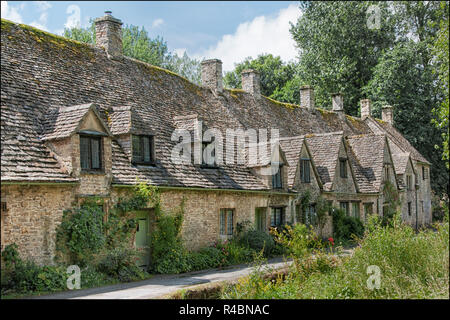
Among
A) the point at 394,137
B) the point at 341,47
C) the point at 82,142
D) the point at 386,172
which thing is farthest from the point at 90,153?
the point at 341,47

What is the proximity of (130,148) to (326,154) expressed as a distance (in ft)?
50.3

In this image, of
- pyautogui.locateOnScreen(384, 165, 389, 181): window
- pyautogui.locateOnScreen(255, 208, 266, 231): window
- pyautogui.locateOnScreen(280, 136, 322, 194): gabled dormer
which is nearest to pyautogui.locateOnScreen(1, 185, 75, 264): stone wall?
pyautogui.locateOnScreen(255, 208, 266, 231): window

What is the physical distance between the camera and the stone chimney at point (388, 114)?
4512 centimetres

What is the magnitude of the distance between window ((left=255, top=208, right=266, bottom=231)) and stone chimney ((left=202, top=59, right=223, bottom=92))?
7546 mm

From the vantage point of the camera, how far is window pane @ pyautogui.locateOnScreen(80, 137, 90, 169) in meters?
15.4

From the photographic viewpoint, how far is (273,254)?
2269 centimetres

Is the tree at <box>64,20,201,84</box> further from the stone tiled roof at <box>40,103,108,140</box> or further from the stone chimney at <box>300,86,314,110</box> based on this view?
the stone tiled roof at <box>40,103,108,140</box>

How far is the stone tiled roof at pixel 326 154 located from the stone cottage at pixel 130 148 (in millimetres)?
→ 67

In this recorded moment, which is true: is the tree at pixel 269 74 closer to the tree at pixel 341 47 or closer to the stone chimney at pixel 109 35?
the tree at pixel 341 47

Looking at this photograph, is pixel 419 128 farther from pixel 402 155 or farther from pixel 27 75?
pixel 27 75

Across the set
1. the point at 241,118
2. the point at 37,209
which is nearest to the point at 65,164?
the point at 37,209

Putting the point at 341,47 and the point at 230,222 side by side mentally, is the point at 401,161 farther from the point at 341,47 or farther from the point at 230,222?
the point at 230,222

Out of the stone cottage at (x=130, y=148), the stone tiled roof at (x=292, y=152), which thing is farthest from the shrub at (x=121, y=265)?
Answer: the stone tiled roof at (x=292, y=152)

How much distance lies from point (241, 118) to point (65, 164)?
46.5 feet
